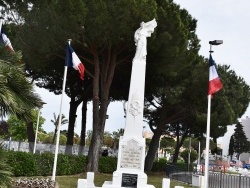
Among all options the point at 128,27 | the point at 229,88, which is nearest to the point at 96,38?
the point at 128,27

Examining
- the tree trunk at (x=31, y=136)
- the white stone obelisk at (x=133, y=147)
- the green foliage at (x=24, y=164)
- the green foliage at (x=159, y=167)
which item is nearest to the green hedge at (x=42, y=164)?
the green foliage at (x=24, y=164)

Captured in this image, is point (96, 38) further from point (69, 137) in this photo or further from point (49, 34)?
point (69, 137)

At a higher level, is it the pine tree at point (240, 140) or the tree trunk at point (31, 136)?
the pine tree at point (240, 140)

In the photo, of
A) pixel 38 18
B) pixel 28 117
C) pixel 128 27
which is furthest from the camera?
pixel 38 18

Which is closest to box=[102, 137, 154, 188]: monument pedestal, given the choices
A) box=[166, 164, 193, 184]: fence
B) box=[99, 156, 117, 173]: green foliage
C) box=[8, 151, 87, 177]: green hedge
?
box=[8, 151, 87, 177]: green hedge

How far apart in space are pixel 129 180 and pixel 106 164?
10400 mm

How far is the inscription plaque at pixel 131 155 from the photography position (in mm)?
14344

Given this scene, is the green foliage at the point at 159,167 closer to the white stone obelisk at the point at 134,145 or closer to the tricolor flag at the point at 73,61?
the white stone obelisk at the point at 134,145

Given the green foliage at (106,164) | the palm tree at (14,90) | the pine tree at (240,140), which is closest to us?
the palm tree at (14,90)

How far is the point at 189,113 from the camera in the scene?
27.9 metres

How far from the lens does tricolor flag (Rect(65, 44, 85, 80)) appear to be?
50.9 ft

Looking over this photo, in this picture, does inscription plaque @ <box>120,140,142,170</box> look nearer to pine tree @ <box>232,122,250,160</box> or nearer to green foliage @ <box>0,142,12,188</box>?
green foliage @ <box>0,142,12,188</box>

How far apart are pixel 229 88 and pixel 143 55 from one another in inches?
665

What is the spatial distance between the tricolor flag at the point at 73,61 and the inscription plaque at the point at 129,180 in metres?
4.77
